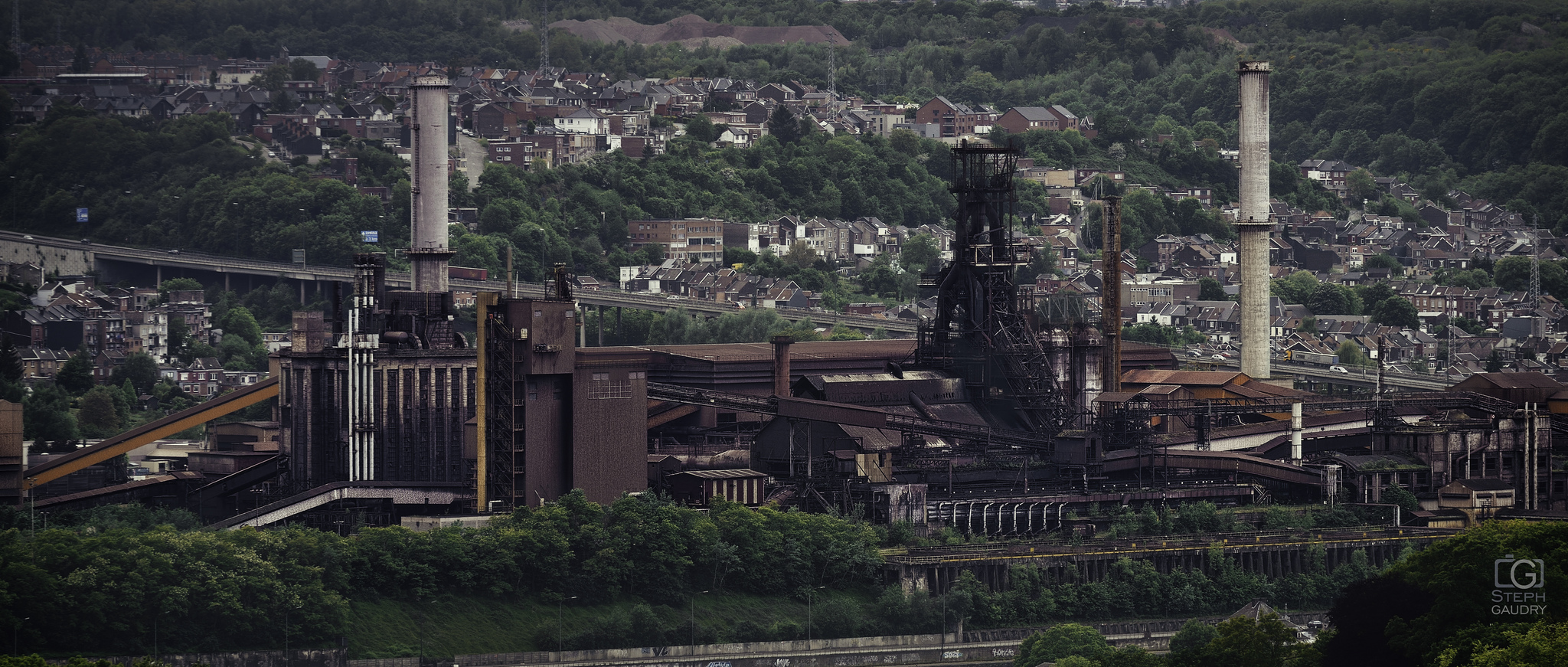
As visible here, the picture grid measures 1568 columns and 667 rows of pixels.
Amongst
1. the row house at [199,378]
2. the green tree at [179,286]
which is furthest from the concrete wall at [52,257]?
the row house at [199,378]

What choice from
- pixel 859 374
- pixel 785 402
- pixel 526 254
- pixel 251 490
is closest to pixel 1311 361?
pixel 526 254

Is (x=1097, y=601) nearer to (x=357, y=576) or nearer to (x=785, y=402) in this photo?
(x=785, y=402)

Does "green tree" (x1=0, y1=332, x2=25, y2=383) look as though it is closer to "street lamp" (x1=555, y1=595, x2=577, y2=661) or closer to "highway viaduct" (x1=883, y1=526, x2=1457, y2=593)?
"street lamp" (x1=555, y1=595, x2=577, y2=661)

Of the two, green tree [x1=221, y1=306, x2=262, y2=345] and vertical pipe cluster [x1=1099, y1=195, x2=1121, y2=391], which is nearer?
vertical pipe cluster [x1=1099, y1=195, x2=1121, y2=391]

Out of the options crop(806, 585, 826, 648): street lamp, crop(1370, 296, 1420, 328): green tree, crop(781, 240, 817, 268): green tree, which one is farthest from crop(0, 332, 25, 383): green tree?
crop(1370, 296, 1420, 328): green tree

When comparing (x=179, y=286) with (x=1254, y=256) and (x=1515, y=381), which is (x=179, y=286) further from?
(x=1515, y=381)

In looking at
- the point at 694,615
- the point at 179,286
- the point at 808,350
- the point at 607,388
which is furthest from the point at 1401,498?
the point at 179,286

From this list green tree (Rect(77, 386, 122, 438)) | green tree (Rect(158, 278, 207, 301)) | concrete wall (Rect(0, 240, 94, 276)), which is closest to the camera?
green tree (Rect(77, 386, 122, 438))
